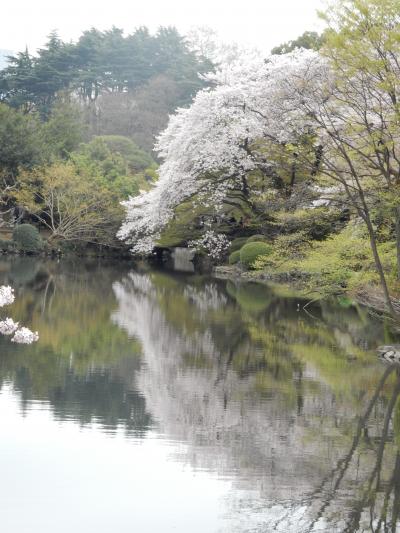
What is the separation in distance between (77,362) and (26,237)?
93.1 ft

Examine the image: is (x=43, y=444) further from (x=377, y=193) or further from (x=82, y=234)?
→ (x=82, y=234)

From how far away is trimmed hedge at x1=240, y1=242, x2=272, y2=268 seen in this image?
2894 cm

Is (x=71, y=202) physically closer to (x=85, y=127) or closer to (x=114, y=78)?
(x=85, y=127)

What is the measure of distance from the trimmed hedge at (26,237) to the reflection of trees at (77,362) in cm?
1730

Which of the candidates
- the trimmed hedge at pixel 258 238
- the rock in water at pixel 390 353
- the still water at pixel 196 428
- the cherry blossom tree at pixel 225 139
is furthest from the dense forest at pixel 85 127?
the rock in water at pixel 390 353

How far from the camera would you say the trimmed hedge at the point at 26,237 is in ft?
129

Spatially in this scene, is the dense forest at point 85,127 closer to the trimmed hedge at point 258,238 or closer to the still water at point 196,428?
the trimmed hedge at point 258,238

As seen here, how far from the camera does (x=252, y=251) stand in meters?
29.2

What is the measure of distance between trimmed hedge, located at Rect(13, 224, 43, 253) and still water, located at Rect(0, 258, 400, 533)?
2289cm

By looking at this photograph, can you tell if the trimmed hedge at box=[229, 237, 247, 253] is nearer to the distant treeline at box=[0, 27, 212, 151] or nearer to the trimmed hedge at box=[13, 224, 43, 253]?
the trimmed hedge at box=[13, 224, 43, 253]

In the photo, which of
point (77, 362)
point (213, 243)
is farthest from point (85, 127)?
point (77, 362)

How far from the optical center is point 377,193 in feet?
42.0

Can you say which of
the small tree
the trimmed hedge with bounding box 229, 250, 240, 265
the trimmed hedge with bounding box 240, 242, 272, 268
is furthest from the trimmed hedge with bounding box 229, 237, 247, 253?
the small tree

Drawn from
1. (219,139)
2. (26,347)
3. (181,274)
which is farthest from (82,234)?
(26,347)
